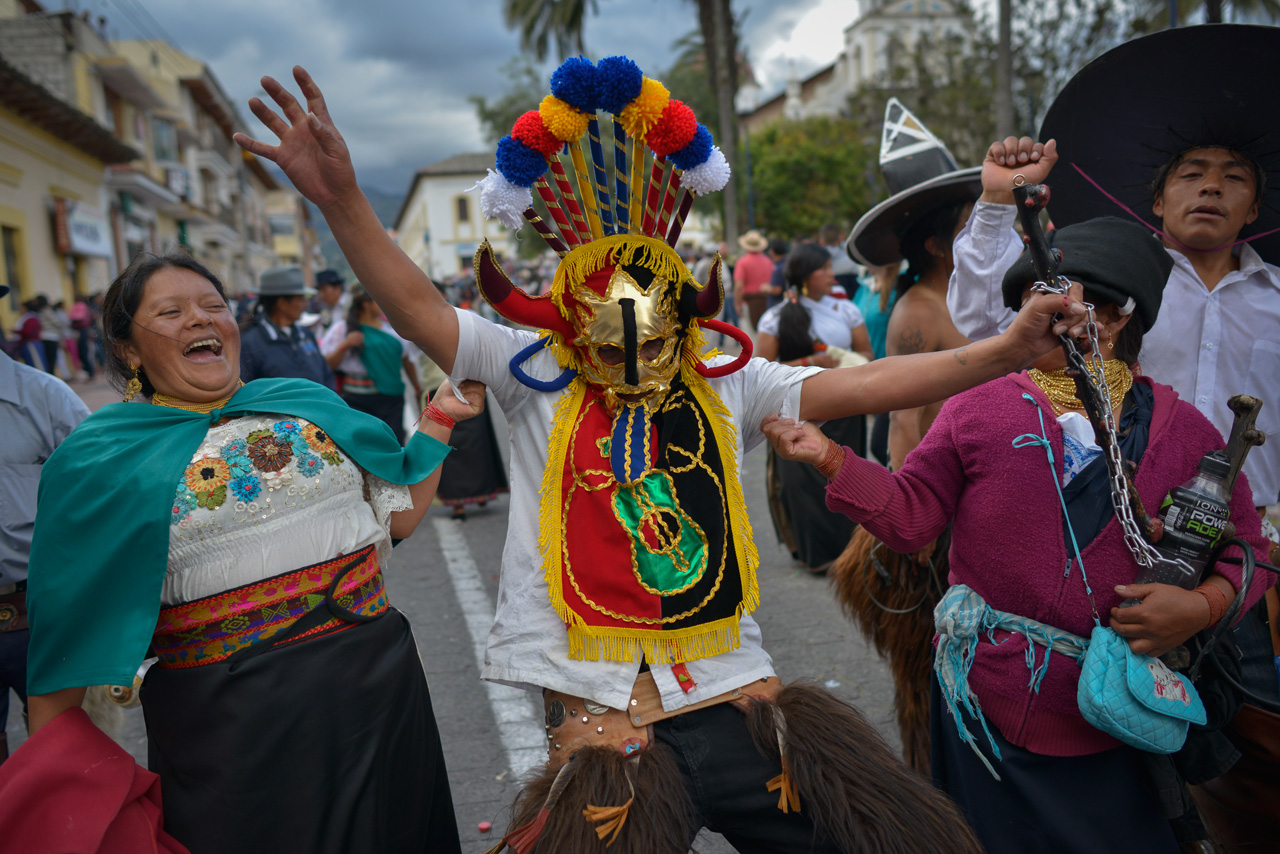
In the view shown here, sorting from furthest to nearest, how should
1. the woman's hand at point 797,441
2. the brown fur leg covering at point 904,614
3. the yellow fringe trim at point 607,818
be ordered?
the brown fur leg covering at point 904,614, the woman's hand at point 797,441, the yellow fringe trim at point 607,818

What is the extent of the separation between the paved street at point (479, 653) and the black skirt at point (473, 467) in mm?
585

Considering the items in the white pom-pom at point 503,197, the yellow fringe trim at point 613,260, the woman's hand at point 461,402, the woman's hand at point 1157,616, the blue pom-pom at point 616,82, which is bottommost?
the woman's hand at point 1157,616

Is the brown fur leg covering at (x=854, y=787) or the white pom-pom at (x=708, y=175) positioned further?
the white pom-pom at (x=708, y=175)

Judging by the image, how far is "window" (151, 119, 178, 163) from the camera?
38.4 metres

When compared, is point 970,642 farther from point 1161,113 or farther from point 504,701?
point 504,701

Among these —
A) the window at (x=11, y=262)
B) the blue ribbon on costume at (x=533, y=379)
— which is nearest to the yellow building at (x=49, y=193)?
the window at (x=11, y=262)

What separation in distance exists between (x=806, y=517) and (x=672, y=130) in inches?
165

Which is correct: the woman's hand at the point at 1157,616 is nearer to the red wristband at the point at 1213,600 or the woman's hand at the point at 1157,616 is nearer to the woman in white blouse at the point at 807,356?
the red wristband at the point at 1213,600

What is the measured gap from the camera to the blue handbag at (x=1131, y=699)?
2.05 metres

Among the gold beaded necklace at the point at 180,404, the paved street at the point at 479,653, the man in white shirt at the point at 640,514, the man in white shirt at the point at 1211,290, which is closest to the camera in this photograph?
the man in white shirt at the point at 640,514

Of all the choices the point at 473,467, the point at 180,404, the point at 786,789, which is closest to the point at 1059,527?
the point at 786,789

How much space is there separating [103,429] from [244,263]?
62861mm

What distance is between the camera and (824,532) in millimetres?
5910

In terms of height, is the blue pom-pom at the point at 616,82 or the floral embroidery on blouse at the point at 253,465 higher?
the blue pom-pom at the point at 616,82
